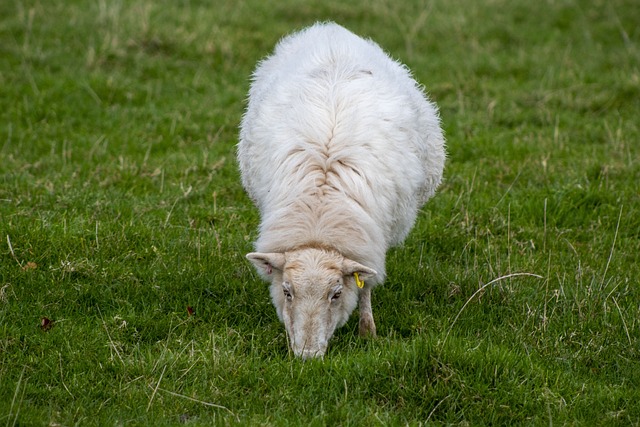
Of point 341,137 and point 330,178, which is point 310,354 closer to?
point 330,178

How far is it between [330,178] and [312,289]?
0.78 metres

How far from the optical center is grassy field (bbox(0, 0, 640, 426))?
512 centimetres

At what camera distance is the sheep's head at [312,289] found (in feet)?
17.2

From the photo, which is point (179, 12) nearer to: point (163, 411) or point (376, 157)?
point (376, 157)

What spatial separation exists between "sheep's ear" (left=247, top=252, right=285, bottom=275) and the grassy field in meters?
0.52

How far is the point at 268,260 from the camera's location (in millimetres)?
5422

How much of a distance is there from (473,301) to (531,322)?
47 cm

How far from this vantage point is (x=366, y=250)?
218 inches

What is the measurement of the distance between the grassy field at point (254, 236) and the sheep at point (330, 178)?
381mm

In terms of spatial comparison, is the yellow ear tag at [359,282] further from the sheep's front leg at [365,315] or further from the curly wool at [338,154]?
the sheep's front leg at [365,315]

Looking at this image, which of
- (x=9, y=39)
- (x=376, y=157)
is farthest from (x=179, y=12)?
(x=376, y=157)

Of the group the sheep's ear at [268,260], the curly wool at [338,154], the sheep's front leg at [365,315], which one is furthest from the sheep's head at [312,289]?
the sheep's front leg at [365,315]

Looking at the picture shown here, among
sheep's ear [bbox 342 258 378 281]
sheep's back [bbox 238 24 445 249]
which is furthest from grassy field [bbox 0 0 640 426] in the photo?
sheep's back [bbox 238 24 445 249]

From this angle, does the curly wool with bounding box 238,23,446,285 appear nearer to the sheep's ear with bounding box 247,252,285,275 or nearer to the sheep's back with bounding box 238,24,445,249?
the sheep's back with bounding box 238,24,445,249
